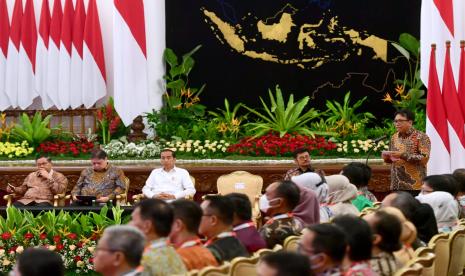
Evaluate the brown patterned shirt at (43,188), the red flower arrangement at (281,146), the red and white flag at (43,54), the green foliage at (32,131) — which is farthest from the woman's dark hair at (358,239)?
the red and white flag at (43,54)

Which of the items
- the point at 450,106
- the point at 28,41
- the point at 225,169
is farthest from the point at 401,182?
the point at 28,41

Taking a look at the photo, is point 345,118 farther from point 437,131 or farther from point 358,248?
point 358,248

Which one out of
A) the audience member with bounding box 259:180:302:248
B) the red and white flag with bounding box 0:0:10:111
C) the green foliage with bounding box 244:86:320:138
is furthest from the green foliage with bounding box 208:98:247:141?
Result: the audience member with bounding box 259:180:302:248

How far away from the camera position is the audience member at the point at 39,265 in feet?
12.0

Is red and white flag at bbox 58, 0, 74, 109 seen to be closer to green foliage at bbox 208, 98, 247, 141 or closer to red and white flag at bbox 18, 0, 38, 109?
red and white flag at bbox 18, 0, 38, 109

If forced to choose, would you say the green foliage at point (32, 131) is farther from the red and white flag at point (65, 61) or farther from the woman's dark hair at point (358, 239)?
the woman's dark hair at point (358, 239)

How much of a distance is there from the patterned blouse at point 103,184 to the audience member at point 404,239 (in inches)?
212

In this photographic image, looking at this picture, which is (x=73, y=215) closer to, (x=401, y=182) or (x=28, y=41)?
(x=401, y=182)

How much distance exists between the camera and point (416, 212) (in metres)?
5.76

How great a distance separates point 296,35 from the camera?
13383 mm

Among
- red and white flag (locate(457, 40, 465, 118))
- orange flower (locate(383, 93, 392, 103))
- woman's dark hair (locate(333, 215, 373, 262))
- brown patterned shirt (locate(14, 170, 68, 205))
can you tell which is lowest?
brown patterned shirt (locate(14, 170, 68, 205))

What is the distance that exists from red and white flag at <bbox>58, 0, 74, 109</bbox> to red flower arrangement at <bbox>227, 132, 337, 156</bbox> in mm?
2688

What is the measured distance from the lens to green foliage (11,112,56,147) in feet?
40.4

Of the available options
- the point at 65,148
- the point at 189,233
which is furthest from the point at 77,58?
the point at 189,233
